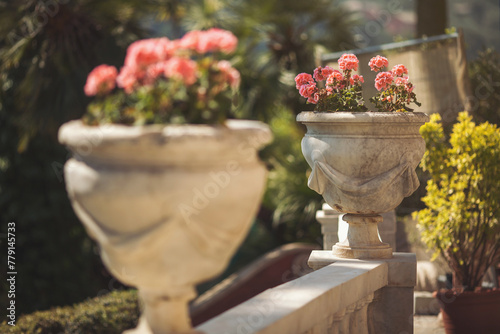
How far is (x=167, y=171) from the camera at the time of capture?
2.27 metres

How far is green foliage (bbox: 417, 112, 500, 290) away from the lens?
17.3 ft

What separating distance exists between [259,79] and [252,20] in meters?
2.28

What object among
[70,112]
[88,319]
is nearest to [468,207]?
[88,319]

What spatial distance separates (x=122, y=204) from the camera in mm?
2268

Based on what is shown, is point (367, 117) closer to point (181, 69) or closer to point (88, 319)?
point (181, 69)

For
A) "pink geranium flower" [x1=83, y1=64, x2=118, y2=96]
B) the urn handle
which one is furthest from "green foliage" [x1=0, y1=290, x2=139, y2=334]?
"pink geranium flower" [x1=83, y1=64, x2=118, y2=96]

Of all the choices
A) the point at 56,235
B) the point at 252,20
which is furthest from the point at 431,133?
the point at 252,20

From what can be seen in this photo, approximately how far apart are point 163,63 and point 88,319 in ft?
18.3

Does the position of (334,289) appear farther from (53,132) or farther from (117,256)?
(53,132)

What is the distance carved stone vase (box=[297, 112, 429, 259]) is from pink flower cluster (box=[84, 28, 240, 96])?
1.84 m

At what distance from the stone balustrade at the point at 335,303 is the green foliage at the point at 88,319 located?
11.5 ft

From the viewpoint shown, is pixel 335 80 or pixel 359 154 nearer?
pixel 359 154

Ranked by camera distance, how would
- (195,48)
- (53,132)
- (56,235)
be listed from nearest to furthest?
(195,48) < (53,132) < (56,235)

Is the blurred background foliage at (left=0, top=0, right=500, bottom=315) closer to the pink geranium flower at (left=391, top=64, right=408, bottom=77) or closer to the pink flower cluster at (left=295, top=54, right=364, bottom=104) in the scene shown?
the pink geranium flower at (left=391, top=64, right=408, bottom=77)
